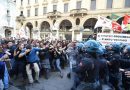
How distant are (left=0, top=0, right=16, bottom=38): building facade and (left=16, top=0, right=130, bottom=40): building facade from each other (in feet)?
14.1

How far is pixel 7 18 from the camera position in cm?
3547

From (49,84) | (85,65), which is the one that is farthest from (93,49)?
(49,84)

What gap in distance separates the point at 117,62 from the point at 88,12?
2738 centimetres

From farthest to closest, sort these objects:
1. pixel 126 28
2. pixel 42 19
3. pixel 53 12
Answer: pixel 42 19 → pixel 53 12 → pixel 126 28

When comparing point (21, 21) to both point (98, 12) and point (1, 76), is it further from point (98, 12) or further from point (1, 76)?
point (1, 76)

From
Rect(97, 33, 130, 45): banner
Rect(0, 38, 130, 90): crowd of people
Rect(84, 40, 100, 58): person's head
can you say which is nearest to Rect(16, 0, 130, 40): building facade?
Rect(97, 33, 130, 45): banner

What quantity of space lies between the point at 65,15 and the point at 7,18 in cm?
1093

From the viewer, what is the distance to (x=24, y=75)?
23.4ft

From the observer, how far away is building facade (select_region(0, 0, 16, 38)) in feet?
112

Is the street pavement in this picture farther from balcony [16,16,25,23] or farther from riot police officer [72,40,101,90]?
balcony [16,16,25,23]

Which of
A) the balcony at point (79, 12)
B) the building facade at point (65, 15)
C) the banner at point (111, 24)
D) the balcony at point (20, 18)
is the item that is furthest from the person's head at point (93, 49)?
the balcony at point (20, 18)

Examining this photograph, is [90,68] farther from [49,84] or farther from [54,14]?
[54,14]

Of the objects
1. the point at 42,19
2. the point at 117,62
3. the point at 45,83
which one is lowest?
the point at 45,83

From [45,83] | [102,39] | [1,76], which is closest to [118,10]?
[102,39]
